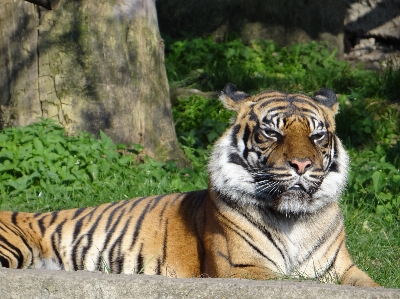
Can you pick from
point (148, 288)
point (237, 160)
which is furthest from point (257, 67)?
point (148, 288)

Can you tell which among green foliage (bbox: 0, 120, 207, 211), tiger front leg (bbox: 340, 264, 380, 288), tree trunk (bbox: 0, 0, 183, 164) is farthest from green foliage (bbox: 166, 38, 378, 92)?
tiger front leg (bbox: 340, 264, 380, 288)

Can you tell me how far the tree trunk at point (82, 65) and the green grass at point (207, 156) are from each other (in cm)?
19

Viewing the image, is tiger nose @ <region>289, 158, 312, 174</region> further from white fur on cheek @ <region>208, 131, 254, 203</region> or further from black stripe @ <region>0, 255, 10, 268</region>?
black stripe @ <region>0, 255, 10, 268</region>

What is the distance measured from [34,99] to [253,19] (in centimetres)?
420

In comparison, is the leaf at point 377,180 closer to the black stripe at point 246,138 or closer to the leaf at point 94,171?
the black stripe at point 246,138

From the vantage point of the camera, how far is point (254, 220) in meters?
3.95

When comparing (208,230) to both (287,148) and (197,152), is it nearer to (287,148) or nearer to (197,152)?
(287,148)

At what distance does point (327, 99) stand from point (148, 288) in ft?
6.07

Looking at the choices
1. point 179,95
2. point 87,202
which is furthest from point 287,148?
point 179,95

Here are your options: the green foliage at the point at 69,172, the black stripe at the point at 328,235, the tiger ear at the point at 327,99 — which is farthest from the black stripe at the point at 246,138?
the green foliage at the point at 69,172

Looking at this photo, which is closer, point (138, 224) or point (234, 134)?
point (234, 134)

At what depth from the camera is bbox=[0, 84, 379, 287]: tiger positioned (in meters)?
3.85

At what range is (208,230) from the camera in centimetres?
404

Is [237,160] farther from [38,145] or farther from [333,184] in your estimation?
[38,145]
